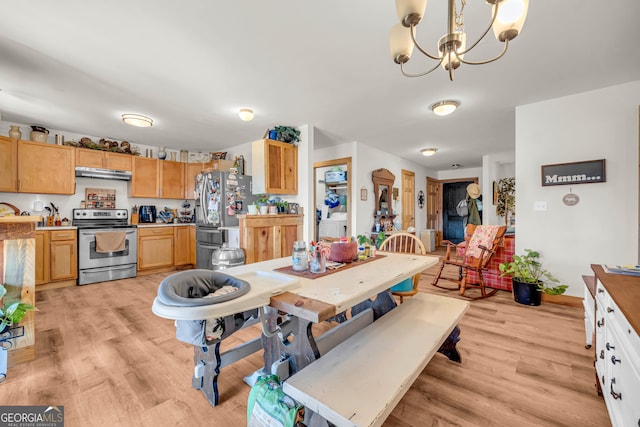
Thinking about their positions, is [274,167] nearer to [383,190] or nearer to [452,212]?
[383,190]

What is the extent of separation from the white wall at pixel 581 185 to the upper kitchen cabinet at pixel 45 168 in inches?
250

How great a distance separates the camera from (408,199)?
680cm

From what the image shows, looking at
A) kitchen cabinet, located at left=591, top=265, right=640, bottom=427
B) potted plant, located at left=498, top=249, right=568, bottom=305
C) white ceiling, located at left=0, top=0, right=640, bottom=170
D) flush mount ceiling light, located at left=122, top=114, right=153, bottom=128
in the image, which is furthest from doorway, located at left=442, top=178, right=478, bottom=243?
flush mount ceiling light, located at left=122, top=114, right=153, bottom=128

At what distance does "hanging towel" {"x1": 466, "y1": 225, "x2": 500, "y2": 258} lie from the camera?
3.46 metres

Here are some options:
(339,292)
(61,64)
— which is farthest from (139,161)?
(339,292)

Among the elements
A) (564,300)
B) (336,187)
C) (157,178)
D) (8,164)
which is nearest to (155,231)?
(157,178)

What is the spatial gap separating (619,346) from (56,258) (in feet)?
18.6

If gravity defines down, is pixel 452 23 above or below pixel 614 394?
above

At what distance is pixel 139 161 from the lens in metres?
4.75

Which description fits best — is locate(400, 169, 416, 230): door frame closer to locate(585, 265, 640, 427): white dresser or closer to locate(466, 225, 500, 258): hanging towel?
locate(466, 225, 500, 258): hanging towel

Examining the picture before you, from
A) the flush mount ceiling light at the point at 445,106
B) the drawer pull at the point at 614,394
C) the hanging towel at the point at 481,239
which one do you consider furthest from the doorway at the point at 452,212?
the drawer pull at the point at 614,394

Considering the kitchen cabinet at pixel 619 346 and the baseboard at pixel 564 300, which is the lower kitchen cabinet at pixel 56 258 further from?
the baseboard at pixel 564 300

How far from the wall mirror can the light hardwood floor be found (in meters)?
3.15

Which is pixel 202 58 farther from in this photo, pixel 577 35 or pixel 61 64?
pixel 577 35
